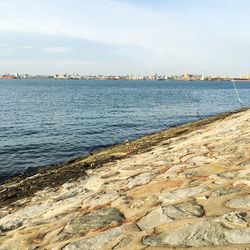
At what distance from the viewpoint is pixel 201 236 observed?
4.39 metres

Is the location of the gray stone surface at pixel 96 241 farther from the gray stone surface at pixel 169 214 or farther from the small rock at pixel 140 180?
the small rock at pixel 140 180

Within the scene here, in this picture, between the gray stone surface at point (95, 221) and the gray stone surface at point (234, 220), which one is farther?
the gray stone surface at point (95, 221)

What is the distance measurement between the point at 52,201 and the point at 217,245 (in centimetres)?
488

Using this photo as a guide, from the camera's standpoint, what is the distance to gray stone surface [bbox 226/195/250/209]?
16.6 ft

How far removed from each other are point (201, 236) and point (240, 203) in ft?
3.51

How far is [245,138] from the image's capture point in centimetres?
960

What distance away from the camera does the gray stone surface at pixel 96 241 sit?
480cm

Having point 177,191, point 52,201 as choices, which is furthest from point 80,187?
point 177,191

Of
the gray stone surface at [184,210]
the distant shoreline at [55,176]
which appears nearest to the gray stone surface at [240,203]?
the gray stone surface at [184,210]

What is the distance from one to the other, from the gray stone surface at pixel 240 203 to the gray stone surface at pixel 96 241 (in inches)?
63.0

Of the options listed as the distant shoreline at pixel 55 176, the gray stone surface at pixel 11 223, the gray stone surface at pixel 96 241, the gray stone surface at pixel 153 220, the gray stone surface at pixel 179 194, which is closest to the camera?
the gray stone surface at pixel 96 241

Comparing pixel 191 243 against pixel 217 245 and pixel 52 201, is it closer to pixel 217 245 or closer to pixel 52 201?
pixel 217 245

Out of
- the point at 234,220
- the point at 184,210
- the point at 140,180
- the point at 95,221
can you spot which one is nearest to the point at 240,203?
the point at 234,220

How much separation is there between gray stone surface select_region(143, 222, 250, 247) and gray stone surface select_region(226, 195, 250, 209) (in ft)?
2.22
